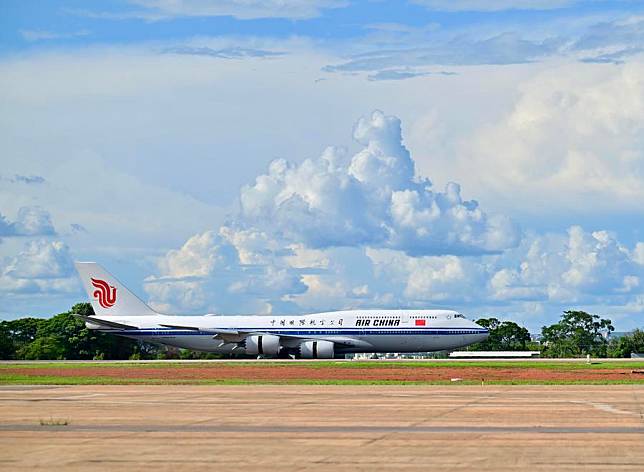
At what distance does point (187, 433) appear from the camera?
23.9 metres

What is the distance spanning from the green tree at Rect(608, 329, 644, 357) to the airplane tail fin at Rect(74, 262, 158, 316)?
46756 millimetres

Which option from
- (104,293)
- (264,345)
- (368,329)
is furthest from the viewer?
(104,293)

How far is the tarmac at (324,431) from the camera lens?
751 inches

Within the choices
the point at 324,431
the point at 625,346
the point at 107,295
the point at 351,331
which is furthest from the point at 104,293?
the point at 324,431

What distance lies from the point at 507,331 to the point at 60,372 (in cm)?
7555

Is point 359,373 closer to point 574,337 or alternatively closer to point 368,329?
point 368,329

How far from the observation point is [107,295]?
95625 millimetres

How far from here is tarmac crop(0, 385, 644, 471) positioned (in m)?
19.1

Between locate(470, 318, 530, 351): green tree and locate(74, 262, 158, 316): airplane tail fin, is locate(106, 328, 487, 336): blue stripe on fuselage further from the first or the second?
locate(470, 318, 530, 351): green tree

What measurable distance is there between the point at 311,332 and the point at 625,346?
41150 mm

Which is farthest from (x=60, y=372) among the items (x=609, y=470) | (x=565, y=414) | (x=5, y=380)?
(x=609, y=470)

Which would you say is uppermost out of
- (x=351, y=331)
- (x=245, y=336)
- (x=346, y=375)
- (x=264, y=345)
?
(x=351, y=331)

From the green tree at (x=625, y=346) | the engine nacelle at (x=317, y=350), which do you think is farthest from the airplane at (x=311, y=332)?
the green tree at (x=625, y=346)

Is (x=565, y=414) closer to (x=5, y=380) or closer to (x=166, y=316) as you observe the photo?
(x=5, y=380)
